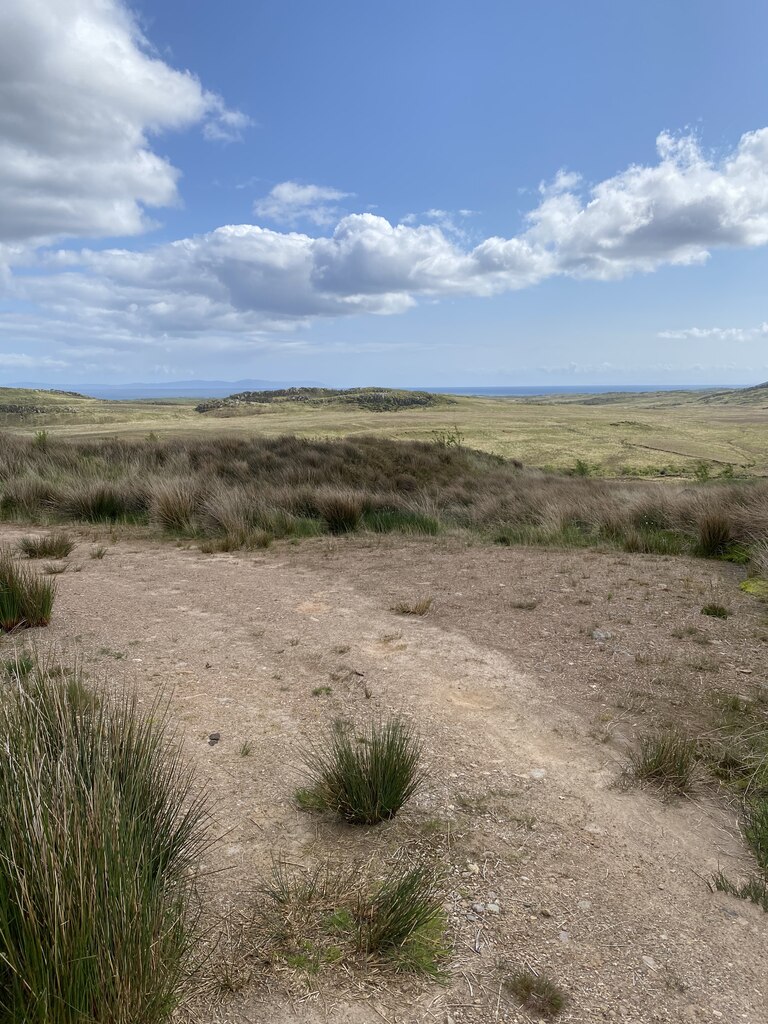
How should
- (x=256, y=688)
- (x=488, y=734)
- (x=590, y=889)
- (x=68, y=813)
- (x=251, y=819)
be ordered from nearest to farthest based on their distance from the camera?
1. (x=68, y=813)
2. (x=590, y=889)
3. (x=251, y=819)
4. (x=488, y=734)
5. (x=256, y=688)

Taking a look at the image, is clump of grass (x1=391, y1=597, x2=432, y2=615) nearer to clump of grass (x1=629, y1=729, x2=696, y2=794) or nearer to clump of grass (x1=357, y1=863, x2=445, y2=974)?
clump of grass (x1=629, y1=729, x2=696, y2=794)

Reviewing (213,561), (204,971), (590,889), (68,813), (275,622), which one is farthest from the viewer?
(213,561)

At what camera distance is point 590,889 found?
2.88 metres

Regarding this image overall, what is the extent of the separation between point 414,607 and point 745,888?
4251mm

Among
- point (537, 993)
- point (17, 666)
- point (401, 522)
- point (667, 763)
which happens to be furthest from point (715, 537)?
point (17, 666)

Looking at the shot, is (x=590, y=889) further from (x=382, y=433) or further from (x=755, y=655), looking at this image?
(x=382, y=433)

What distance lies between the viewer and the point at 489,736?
427 cm

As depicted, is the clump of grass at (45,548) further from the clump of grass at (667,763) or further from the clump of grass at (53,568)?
the clump of grass at (667,763)

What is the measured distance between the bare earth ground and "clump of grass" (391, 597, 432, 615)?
12 cm

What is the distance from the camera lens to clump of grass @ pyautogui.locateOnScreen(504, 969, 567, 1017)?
7.47 ft

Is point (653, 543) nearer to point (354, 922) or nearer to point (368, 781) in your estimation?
point (368, 781)

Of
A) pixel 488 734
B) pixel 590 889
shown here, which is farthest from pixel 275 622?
pixel 590 889

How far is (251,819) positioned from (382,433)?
33.5 meters

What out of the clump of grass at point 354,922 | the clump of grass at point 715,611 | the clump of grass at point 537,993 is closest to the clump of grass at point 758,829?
the clump of grass at point 537,993
